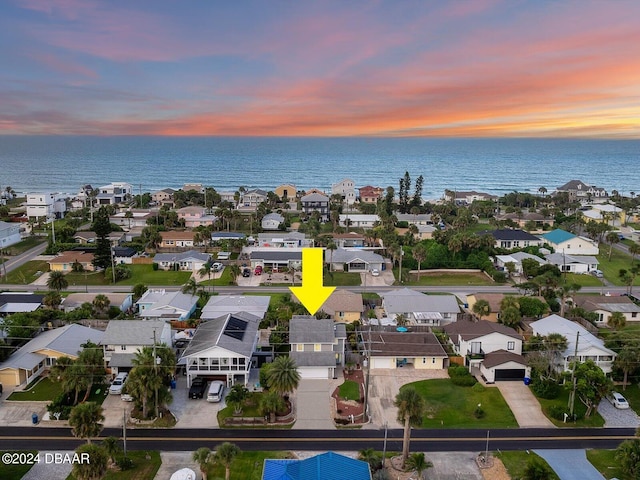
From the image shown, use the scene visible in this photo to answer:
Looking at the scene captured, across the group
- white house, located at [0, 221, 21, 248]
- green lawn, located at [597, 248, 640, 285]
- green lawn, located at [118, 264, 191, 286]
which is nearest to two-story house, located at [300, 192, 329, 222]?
green lawn, located at [118, 264, 191, 286]

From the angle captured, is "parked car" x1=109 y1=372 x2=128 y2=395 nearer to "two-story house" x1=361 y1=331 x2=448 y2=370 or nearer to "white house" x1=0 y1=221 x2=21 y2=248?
"two-story house" x1=361 y1=331 x2=448 y2=370

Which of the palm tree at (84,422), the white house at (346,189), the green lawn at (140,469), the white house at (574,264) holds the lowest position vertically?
the green lawn at (140,469)

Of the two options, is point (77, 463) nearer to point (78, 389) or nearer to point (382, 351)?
point (78, 389)

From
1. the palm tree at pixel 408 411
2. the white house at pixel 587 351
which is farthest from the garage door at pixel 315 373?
the white house at pixel 587 351

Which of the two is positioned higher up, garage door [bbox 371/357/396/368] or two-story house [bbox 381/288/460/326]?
two-story house [bbox 381/288/460/326]

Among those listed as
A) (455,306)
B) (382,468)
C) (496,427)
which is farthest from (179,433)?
(455,306)

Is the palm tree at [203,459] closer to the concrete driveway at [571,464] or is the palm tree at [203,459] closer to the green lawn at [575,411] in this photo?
Result: the concrete driveway at [571,464]

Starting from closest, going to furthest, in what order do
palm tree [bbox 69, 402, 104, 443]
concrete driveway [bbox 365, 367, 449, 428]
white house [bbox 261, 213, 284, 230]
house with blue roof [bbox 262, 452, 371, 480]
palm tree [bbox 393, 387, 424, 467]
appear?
house with blue roof [bbox 262, 452, 371, 480] → palm tree [bbox 69, 402, 104, 443] → palm tree [bbox 393, 387, 424, 467] → concrete driveway [bbox 365, 367, 449, 428] → white house [bbox 261, 213, 284, 230]
